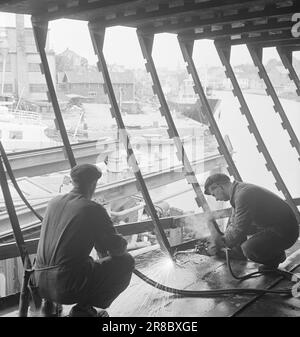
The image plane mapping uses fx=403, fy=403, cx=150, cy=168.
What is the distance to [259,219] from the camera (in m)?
3.40

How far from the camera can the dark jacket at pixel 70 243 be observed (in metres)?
2.44

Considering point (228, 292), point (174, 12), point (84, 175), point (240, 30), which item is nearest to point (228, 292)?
point (228, 292)

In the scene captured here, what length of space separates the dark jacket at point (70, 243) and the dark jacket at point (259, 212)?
127cm

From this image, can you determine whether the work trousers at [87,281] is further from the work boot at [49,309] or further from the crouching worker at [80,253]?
the work boot at [49,309]

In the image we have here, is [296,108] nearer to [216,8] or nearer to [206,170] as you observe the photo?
[206,170]

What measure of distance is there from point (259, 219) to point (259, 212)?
69 millimetres

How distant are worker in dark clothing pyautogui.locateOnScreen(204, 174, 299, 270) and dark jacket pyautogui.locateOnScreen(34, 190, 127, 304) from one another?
1.28 meters

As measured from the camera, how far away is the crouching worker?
8.01ft

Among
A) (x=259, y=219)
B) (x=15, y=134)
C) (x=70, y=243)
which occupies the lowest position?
(x=259, y=219)

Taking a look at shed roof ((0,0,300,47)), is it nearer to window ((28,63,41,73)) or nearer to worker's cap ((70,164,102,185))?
window ((28,63,41,73))

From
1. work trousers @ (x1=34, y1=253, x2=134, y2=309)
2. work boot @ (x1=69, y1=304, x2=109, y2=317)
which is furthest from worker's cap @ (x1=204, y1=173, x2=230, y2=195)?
work boot @ (x1=69, y1=304, x2=109, y2=317)

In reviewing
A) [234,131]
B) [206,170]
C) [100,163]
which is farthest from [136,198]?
[234,131]

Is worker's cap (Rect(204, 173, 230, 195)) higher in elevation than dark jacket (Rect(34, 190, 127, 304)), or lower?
higher

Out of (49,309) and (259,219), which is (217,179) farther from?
(49,309)
